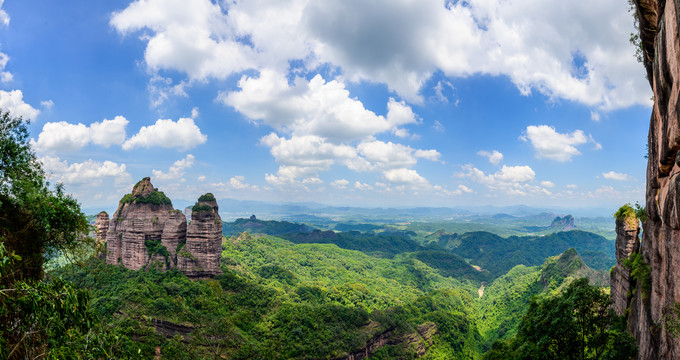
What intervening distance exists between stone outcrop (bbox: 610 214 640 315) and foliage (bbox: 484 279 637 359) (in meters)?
5.34

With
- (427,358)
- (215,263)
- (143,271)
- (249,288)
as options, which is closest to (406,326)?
(427,358)

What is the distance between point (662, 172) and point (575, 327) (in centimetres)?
1087

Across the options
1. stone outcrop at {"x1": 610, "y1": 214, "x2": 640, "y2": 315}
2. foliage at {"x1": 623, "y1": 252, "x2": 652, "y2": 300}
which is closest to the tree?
foliage at {"x1": 623, "y1": 252, "x2": 652, "y2": 300}

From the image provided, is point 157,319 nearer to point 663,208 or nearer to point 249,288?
point 249,288

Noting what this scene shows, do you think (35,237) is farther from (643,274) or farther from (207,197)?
(207,197)

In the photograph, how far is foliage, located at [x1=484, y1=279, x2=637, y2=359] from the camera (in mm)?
19969

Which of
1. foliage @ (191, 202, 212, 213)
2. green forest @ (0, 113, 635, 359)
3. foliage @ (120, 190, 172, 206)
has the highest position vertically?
foliage @ (120, 190, 172, 206)

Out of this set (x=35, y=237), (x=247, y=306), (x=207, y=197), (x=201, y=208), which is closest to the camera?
(x=35, y=237)

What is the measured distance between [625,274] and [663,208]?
14.7m

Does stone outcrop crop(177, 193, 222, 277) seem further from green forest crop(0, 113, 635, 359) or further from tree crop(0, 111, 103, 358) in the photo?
tree crop(0, 111, 103, 358)

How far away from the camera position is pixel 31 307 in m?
7.34

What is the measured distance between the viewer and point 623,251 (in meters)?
29.3

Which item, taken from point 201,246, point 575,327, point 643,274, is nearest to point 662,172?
point 643,274

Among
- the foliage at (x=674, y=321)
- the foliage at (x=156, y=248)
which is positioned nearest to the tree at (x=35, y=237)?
the foliage at (x=674, y=321)
